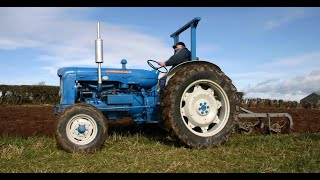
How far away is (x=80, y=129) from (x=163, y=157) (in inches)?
59.1

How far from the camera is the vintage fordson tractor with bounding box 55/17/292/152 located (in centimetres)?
582

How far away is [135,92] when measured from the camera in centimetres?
718

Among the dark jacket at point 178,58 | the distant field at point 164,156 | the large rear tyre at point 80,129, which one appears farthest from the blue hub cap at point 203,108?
the large rear tyre at point 80,129

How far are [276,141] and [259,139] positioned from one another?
360 millimetres

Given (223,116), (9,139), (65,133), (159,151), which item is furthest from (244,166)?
(9,139)

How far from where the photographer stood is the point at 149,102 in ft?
23.3

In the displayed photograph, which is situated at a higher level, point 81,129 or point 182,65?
point 182,65

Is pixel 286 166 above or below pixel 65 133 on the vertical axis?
below

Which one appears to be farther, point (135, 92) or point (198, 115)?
point (135, 92)

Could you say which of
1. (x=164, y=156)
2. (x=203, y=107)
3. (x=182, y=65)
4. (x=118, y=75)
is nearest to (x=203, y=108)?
(x=203, y=107)

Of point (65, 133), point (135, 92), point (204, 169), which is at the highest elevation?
point (135, 92)

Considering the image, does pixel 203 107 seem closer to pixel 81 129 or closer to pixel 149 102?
pixel 149 102

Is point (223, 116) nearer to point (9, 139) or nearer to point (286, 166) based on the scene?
point (286, 166)

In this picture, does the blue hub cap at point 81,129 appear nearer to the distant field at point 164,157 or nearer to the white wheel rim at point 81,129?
the white wheel rim at point 81,129
